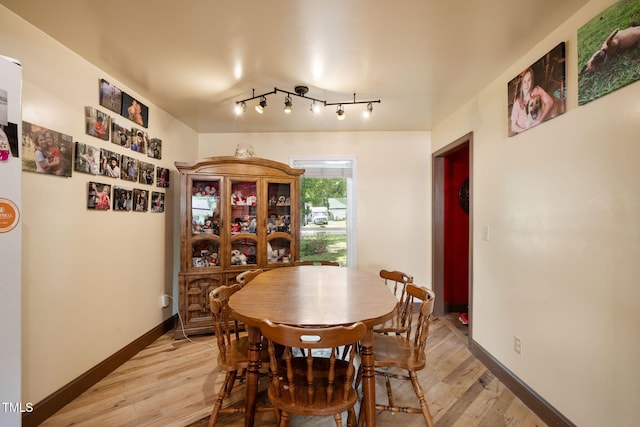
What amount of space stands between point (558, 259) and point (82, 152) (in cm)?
322

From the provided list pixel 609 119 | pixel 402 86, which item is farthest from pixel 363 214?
pixel 609 119

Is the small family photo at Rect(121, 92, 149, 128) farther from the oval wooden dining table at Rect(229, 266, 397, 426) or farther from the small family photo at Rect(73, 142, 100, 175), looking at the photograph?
the oval wooden dining table at Rect(229, 266, 397, 426)

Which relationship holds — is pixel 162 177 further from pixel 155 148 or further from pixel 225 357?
pixel 225 357

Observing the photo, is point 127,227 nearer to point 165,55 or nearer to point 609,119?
A: point 165,55

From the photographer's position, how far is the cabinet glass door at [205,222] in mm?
2939

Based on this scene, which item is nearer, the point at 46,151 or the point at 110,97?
the point at 46,151

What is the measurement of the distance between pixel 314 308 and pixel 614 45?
1956mm

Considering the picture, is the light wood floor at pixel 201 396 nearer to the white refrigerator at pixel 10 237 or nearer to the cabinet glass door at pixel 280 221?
the white refrigerator at pixel 10 237

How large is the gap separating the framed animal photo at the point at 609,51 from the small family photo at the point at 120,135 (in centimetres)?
320

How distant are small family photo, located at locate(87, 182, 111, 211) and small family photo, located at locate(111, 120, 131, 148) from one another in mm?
392

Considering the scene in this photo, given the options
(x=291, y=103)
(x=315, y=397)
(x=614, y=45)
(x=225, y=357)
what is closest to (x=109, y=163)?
(x=291, y=103)

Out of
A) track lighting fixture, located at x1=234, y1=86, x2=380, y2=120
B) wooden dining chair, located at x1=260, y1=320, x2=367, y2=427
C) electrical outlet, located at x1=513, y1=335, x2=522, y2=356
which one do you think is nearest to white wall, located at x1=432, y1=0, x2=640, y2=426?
electrical outlet, located at x1=513, y1=335, x2=522, y2=356

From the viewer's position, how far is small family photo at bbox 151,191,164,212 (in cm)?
275

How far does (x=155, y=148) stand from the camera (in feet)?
9.07
